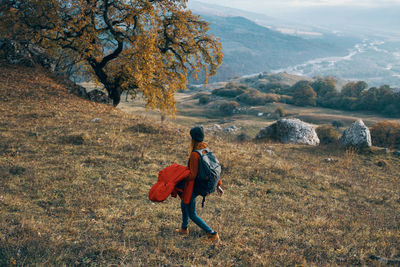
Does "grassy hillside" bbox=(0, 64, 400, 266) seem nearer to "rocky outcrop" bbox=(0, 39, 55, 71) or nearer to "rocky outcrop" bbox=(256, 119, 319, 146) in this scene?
"rocky outcrop" bbox=(0, 39, 55, 71)

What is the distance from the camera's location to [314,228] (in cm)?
735

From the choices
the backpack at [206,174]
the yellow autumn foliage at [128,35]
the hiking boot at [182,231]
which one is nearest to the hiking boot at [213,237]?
the hiking boot at [182,231]

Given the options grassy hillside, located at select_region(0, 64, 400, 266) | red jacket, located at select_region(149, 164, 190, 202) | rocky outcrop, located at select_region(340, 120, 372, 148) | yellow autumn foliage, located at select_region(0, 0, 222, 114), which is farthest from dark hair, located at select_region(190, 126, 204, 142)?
rocky outcrop, located at select_region(340, 120, 372, 148)

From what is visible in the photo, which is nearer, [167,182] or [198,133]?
[167,182]

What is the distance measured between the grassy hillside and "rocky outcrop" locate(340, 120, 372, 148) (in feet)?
10.9

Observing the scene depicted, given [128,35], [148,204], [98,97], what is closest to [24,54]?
[98,97]

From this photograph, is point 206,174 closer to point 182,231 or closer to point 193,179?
point 193,179

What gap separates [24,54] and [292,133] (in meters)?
22.1

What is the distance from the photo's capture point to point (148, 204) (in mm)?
7637

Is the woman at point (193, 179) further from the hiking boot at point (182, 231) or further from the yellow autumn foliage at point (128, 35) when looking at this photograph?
the yellow autumn foliage at point (128, 35)

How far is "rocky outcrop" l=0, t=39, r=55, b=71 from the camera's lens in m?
19.2

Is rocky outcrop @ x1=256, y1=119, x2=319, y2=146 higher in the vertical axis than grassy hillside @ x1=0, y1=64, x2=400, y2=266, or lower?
lower

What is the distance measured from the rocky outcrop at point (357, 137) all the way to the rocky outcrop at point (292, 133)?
402cm

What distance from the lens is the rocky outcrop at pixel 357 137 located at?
19.1m
